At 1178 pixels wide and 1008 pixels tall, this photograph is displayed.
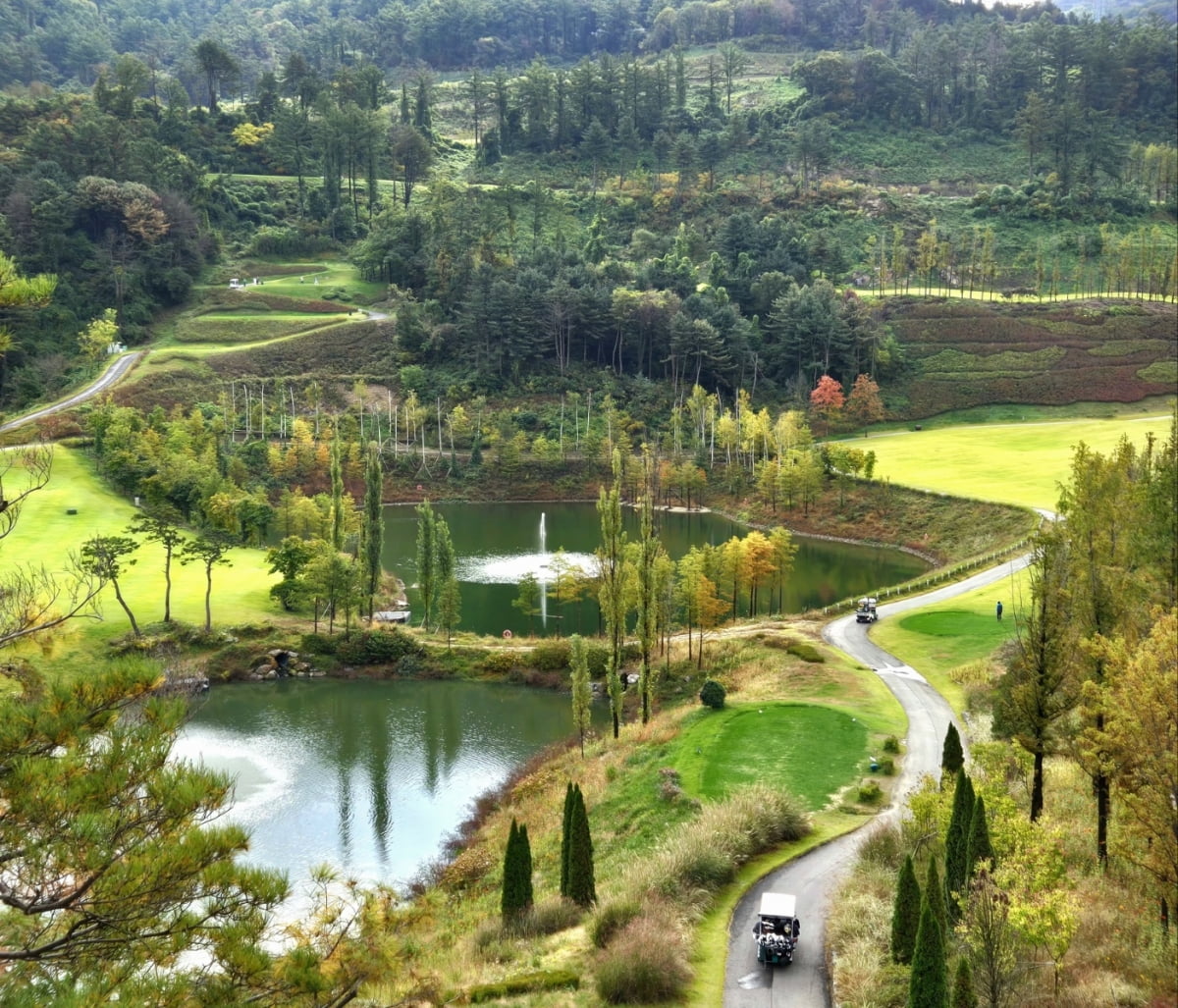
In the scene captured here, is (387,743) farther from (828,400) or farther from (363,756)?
(828,400)

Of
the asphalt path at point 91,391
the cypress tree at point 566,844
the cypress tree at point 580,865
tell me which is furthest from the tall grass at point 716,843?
the asphalt path at point 91,391

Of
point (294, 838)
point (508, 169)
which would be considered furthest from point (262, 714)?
point (508, 169)

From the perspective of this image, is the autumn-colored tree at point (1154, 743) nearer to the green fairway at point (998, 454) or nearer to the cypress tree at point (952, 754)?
the cypress tree at point (952, 754)

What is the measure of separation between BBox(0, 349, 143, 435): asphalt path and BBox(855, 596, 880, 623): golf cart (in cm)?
6315

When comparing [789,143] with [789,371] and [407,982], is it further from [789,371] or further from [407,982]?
[407,982]

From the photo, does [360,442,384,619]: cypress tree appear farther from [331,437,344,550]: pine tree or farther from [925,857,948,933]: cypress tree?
[925,857,948,933]: cypress tree

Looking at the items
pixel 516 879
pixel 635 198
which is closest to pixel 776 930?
pixel 516 879

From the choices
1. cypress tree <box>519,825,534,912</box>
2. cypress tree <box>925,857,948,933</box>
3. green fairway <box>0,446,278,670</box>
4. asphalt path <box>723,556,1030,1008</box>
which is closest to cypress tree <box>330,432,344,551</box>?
green fairway <box>0,446,278,670</box>

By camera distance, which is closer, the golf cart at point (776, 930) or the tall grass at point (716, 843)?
the golf cart at point (776, 930)

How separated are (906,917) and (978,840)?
2.16m

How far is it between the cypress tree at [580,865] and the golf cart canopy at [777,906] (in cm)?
445

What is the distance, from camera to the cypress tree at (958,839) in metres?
22.4

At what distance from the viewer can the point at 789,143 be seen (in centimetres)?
16250

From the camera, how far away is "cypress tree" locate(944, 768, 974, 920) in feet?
73.4
